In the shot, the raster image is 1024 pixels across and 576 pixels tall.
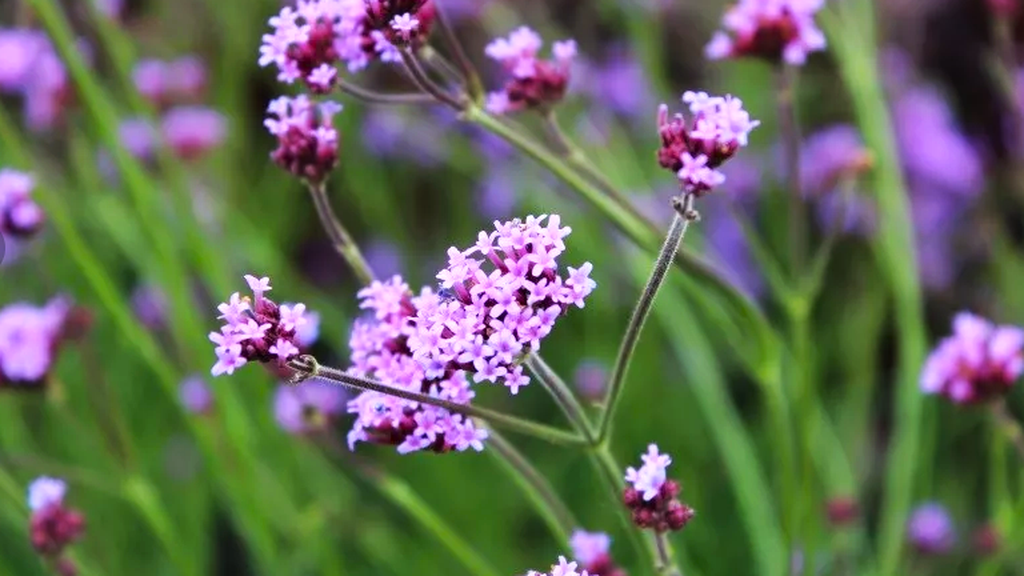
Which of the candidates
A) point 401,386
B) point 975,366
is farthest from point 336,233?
point 975,366

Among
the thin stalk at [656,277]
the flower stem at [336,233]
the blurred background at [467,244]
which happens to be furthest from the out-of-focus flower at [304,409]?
the thin stalk at [656,277]

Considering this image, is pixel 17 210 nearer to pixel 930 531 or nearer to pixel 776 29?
pixel 776 29

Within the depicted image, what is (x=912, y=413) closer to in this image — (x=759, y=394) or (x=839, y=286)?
(x=759, y=394)

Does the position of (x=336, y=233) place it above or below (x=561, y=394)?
above

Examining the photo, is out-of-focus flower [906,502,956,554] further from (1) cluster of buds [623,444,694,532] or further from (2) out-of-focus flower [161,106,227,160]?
(2) out-of-focus flower [161,106,227,160]

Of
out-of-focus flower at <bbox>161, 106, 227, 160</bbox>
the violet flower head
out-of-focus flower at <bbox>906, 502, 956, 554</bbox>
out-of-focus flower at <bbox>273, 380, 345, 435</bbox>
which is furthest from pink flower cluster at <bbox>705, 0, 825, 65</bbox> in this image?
out-of-focus flower at <bbox>161, 106, 227, 160</bbox>

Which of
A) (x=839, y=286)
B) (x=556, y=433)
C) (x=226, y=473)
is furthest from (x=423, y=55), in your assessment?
(x=839, y=286)
